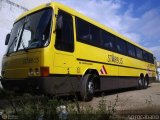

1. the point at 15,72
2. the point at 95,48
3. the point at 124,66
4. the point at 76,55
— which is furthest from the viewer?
the point at 124,66

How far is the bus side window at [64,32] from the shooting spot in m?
8.21

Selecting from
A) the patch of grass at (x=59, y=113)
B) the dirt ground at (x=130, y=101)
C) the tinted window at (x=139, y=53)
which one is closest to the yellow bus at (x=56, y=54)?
the dirt ground at (x=130, y=101)

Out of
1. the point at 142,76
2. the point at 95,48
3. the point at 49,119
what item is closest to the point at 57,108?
the point at 49,119

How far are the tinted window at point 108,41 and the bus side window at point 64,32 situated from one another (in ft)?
9.95

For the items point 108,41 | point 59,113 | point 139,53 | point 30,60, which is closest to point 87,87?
point 30,60

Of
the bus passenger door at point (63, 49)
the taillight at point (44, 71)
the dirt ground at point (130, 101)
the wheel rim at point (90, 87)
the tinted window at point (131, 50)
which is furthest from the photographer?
the tinted window at point (131, 50)

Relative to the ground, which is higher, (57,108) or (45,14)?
(45,14)

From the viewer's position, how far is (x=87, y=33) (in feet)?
34.3

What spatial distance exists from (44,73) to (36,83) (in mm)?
352

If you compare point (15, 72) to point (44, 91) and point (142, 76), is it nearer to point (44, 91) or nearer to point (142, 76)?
point (44, 91)

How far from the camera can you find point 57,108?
16.0 feet

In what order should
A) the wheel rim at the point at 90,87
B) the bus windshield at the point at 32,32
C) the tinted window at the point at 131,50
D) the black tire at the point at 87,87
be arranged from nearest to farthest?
the bus windshield at the point at 32,32 → the black tire at the point at 87,87 → the wheel rim at the point at 90,87 → the tinted window at the point at 131,50

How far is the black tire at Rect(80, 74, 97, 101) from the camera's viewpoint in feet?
30.8

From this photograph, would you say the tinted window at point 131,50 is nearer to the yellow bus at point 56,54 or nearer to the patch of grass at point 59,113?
the yellow bus at point 56,54
